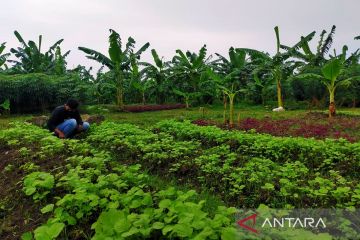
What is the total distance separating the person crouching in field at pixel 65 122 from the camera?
8.71 meters

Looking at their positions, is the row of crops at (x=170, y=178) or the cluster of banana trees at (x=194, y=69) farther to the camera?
the cluster of banana trees at (x=194, y=69)

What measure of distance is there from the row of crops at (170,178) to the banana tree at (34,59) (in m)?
14.4

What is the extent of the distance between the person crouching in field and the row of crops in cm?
71

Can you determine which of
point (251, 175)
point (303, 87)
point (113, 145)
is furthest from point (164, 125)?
point (303, 87)

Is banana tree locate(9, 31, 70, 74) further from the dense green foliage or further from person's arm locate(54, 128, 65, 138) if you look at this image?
person's arm locate(54, 128, 65, 138)

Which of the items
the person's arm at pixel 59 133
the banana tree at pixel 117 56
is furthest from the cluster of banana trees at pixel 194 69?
the person's arm at pixel 59 133

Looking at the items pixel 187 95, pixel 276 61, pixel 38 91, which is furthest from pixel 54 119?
pixel 187 95

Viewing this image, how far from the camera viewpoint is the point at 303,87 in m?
21.6

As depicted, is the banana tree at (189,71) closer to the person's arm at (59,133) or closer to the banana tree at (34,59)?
the banana tree at (34,59)

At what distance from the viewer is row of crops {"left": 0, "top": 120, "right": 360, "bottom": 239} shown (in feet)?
8.42

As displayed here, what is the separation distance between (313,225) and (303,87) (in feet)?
64.7

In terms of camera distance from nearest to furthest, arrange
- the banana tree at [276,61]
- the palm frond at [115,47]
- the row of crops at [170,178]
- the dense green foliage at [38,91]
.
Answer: the row of crops at [170,178] → the palm frond at [115,47] → the banana tree at [276,61] → the dense green foliage at [38,91]

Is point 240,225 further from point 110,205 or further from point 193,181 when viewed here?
point 193,181

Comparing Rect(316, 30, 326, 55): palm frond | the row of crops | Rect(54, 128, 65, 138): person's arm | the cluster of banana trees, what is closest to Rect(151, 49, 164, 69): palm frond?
the cluster of banana trees
